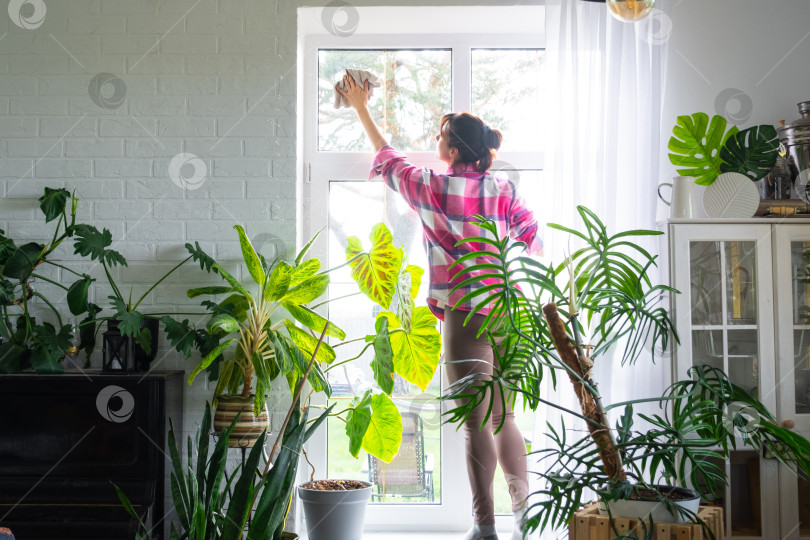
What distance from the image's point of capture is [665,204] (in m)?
2.85

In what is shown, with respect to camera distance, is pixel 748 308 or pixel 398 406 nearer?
pixel 748 308

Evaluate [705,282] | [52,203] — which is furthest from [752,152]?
[52,203]

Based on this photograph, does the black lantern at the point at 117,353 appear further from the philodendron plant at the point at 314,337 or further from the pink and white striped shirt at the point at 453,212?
the pink and white striped shirt at the point at 453,212

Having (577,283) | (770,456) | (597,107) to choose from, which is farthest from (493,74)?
(770,456)

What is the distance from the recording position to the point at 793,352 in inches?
98.0

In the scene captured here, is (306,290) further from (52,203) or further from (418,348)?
(52,203)

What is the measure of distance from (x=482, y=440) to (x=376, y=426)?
0.37m

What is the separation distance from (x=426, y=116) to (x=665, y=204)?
101 centimetres

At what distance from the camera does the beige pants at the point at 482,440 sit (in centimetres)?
259

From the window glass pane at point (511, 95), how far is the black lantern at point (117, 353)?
5.37 ft

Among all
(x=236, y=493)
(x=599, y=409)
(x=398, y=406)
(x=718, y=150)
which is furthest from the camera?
(x=398, y=406)

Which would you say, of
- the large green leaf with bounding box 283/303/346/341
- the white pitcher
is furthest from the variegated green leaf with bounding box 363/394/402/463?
the white pitcher

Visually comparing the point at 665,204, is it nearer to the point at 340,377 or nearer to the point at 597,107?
the point at 597,107

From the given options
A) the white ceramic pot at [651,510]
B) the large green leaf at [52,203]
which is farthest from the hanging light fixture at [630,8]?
the large green leaf at [52,203]
